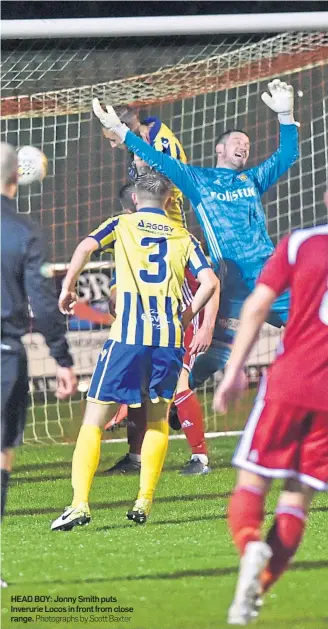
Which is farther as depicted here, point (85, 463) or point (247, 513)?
point (85, 463)

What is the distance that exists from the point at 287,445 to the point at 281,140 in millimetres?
1295

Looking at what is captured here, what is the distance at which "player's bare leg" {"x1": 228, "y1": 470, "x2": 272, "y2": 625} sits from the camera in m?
2.96

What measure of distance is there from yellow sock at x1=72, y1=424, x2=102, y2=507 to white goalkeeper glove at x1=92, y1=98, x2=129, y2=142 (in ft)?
3.58

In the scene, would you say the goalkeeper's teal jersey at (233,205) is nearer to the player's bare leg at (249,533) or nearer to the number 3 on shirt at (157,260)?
the number 3 on shirt at (157,260)

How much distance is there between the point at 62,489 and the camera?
3689 mm

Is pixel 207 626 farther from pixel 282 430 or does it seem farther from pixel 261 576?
pixel 282 430

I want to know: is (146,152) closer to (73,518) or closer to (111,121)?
(111,121)

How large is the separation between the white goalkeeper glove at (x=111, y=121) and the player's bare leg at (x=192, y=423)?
91 centimetres

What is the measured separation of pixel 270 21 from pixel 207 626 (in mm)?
2109

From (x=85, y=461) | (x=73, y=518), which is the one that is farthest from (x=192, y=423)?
(x=73, y=518)

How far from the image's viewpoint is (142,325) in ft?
11.8

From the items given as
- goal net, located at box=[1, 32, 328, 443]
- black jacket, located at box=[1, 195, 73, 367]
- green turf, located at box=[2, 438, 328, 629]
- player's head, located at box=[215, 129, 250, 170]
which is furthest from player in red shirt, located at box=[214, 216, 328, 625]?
player's head, located at box=[215, 129, 250, 170]

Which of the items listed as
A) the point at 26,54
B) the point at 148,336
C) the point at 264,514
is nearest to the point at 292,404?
the point at 264,514

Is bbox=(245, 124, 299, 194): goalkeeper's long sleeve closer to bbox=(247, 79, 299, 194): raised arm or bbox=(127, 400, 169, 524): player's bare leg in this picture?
bbox=(247, 79, 299, 194): raised arm
